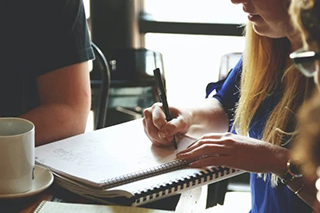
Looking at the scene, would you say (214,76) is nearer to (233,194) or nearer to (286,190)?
(233,194)

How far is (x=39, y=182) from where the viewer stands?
1.03 meters

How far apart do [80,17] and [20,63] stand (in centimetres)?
20

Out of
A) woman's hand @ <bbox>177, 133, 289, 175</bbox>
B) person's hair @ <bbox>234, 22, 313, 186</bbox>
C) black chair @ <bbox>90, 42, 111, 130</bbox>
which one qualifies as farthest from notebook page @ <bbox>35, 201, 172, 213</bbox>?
black chair @ <bbox>90, 42, 111, 130</bbox>

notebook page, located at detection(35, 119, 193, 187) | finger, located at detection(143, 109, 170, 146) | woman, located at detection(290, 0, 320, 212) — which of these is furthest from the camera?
finger, located at detection(143, 109, 170, 146)

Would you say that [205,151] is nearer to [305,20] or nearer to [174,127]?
[174,127]

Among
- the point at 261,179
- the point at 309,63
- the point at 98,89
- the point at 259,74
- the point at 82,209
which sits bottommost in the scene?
the point at 98,89

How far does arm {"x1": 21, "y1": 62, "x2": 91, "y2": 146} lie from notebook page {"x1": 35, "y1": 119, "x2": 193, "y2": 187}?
167 millimetres

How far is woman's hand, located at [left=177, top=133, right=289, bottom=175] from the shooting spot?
1.08 m

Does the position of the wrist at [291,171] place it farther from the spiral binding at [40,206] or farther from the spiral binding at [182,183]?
the spiral binding at [40,206]

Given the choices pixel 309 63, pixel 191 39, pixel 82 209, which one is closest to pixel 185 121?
pixel 82 209

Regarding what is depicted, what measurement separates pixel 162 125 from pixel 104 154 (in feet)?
0.51

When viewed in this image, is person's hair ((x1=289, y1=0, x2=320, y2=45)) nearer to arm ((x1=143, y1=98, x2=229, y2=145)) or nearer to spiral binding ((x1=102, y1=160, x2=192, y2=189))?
spiral binding ((x1=102, y1=160, x2=192, y2=189))

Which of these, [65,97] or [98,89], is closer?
[65,97]

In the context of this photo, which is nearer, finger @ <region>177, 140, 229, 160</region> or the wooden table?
the wooden table
